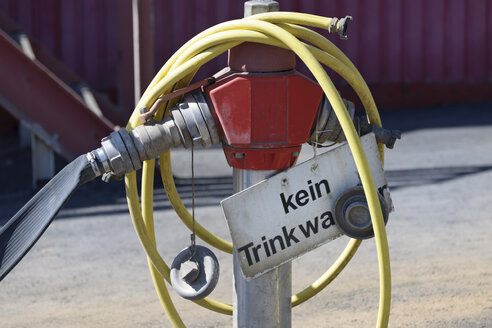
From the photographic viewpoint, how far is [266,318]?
2918 mm

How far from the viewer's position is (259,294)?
2908 millimetres

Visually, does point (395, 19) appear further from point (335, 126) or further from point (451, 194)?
point (335, 126)

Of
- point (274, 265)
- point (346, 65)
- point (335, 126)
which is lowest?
point (274, 265)

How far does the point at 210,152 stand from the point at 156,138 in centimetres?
580

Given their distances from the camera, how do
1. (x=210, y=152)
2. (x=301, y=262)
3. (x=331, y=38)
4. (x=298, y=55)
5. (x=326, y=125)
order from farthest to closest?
(x=331, y=38)
(x=210, y=152)
(x=301, y=262)
(x=326, y=125)
(x=298, y=55)

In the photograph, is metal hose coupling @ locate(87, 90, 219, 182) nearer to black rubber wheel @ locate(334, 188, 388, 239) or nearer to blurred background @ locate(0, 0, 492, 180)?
black rubber wheel @ locate(334, 188, 388, 239)

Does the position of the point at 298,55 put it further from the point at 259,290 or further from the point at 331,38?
the point at 331,38

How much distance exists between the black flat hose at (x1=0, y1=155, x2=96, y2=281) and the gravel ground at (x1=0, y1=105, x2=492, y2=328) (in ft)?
5.06

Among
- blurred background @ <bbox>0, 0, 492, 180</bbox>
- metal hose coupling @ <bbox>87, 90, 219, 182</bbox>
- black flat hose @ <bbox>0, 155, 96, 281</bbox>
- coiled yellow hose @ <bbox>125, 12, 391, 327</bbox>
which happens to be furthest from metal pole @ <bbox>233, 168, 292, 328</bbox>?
blurred background @ <bbox>0, 0, 492, 180</bbox>

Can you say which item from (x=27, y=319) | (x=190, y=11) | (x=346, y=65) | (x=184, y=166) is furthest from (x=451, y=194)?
(x=190, y=11)

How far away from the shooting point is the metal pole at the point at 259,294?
9.52 ft

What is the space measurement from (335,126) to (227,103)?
383 mm

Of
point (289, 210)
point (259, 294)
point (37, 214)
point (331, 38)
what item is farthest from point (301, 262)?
point (331, 38)

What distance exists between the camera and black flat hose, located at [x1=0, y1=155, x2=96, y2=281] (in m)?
2.75
